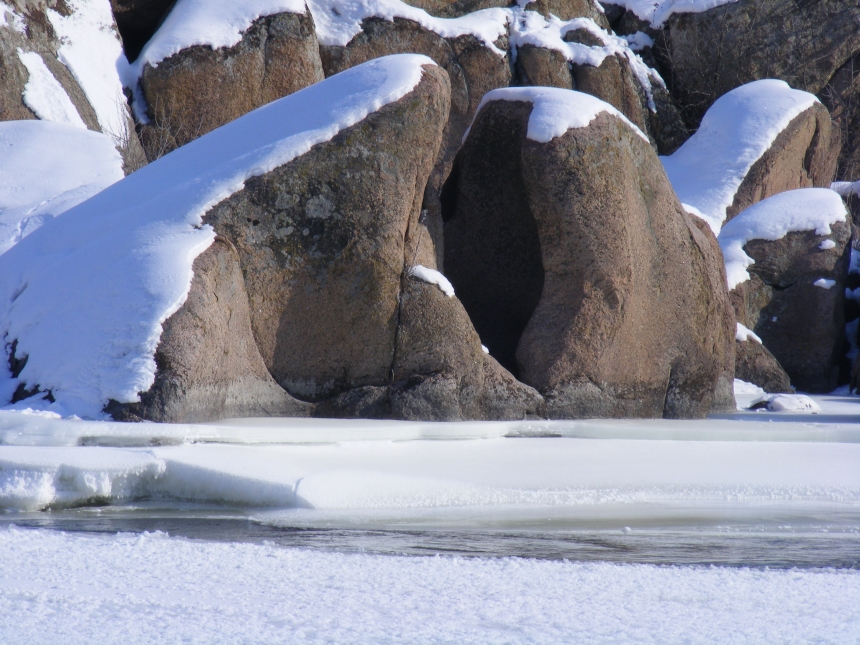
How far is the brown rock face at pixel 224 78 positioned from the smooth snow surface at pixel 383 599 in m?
9.53

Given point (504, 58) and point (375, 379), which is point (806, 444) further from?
point (504, 58)

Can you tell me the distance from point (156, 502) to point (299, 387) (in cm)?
220

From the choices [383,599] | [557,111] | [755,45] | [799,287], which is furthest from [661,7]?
[383,599]

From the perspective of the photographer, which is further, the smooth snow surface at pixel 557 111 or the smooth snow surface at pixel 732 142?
the smooth snow surface at pixel 732 142

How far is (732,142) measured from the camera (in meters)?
15.3

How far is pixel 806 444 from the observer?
5.76 metres

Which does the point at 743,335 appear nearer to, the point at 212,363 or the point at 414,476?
the point at 212,363

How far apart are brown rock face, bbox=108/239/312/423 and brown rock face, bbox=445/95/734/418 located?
208 centimetres

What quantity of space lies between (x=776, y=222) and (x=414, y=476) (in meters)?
9.26

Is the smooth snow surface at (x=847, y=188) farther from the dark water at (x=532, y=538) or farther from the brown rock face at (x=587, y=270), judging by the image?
the dark water at (x=532, y=538)

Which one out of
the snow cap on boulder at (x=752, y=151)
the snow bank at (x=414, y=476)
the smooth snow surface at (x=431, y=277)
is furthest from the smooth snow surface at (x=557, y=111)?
the snow cap on boulder at (x=752, y=151)

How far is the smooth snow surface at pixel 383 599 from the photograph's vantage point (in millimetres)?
2127

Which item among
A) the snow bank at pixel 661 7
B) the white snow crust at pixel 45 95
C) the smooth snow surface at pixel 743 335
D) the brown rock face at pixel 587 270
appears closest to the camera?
the brown rock face at pixel 587 270

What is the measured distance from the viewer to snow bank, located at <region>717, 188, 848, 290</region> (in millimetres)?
11812
